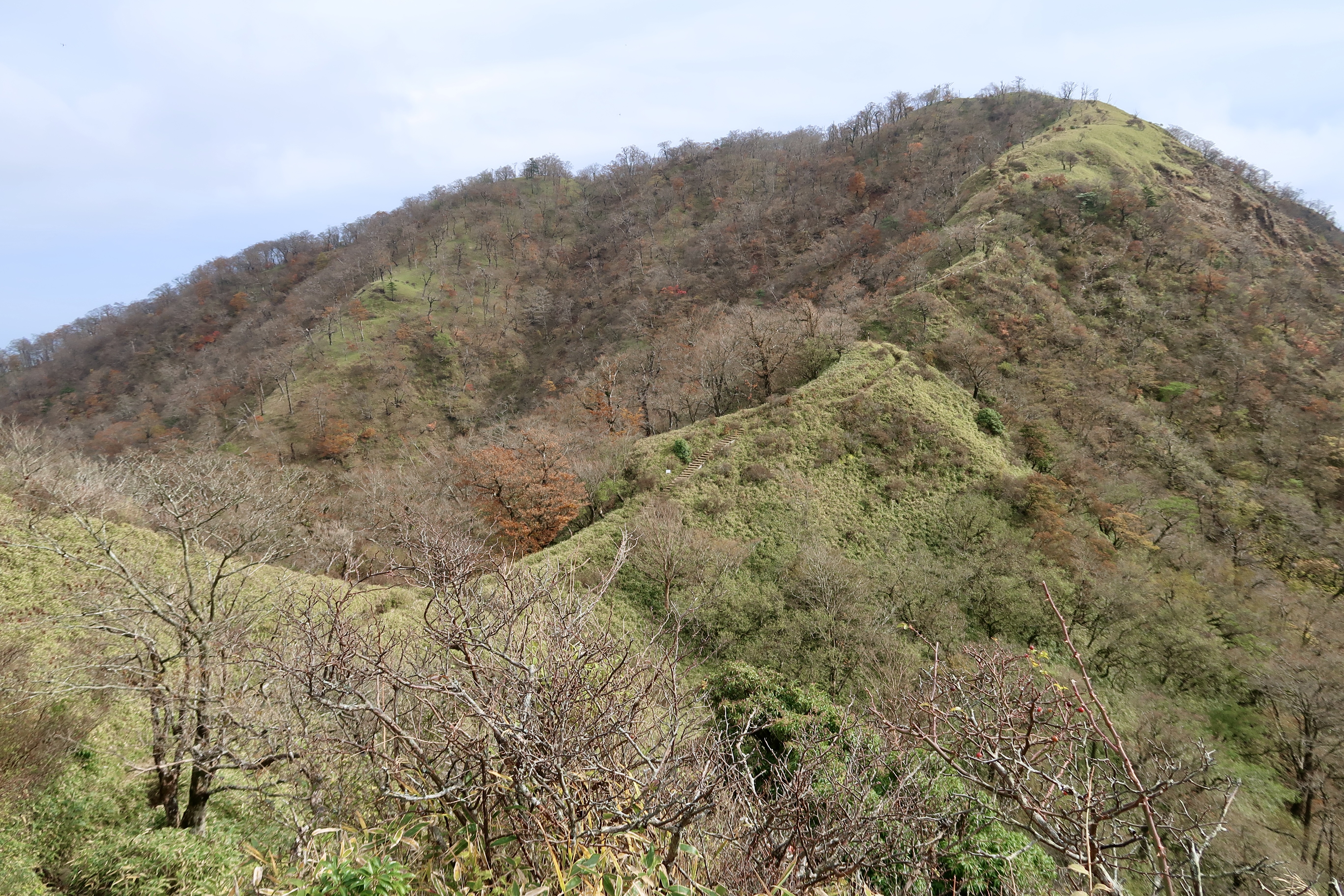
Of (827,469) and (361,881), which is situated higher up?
(361,881)

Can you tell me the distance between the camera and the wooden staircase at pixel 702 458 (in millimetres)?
26797

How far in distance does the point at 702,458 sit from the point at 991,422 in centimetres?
1638

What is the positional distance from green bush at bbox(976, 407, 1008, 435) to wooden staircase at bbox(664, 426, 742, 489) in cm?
1354

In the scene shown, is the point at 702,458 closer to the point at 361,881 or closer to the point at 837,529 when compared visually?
the point at 837,529

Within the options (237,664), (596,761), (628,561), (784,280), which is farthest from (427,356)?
(596,761)

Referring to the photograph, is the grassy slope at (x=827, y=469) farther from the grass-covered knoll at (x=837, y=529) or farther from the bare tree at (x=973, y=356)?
the bare tree at (x=973, y=356)

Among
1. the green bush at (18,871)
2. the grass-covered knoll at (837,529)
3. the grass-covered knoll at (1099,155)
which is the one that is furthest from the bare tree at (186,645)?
the grass-covered knoll at (1099,155)

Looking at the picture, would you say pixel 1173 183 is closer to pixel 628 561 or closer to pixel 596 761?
pixel 628 561

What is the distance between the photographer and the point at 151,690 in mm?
8367

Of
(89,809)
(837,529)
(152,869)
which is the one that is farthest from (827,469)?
(89,809)

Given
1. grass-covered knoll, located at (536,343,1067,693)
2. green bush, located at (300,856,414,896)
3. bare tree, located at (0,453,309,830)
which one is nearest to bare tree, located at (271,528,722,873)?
green bush, located at (300,856,414,896)

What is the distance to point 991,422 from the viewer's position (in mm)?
29984

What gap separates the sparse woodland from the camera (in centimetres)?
460

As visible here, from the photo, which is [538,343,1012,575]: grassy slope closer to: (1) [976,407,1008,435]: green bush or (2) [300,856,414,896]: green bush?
(1) [976,407,1008,435]: green bush
